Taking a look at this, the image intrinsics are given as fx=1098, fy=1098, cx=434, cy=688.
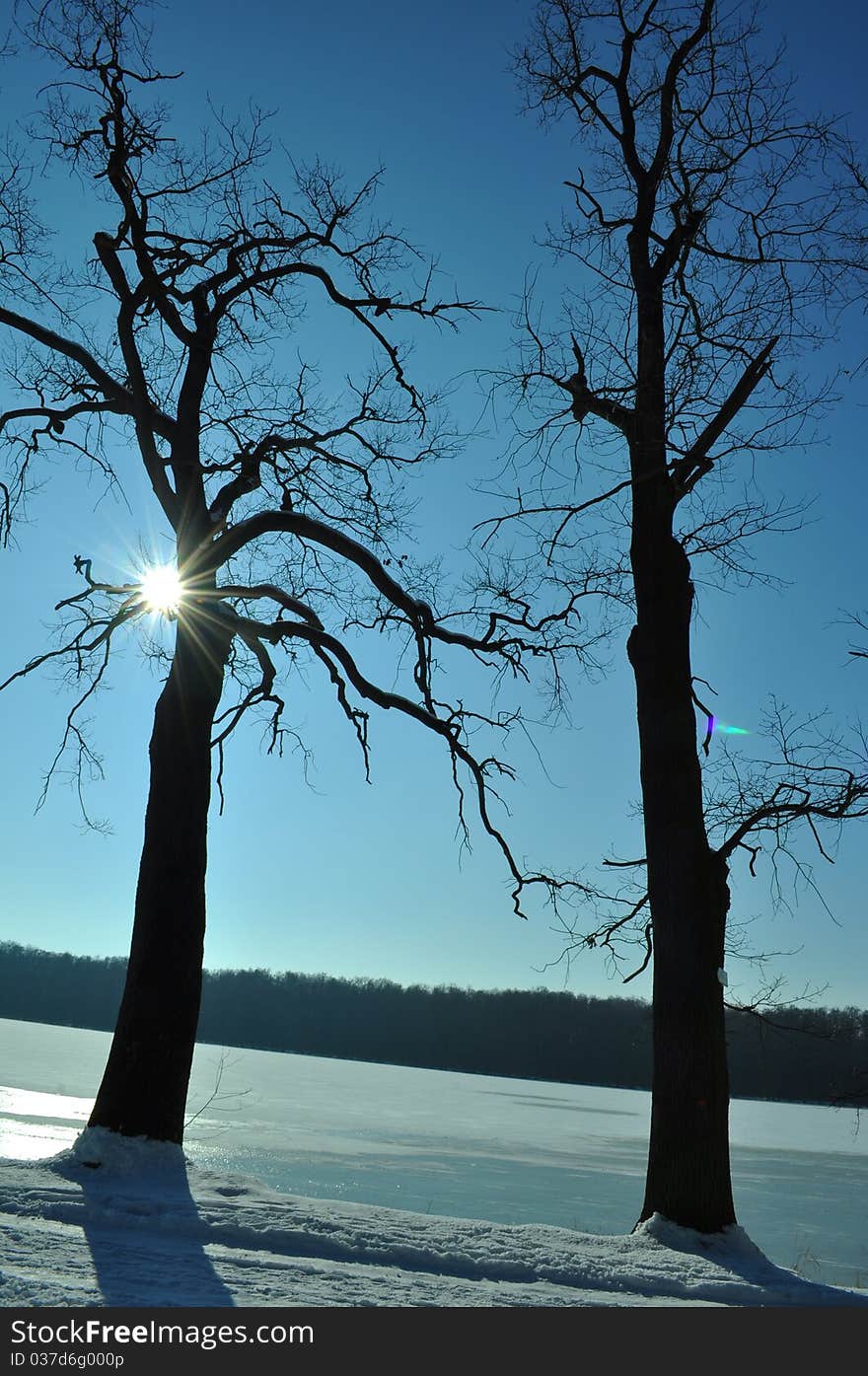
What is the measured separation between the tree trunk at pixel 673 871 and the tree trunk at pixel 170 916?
3395 mm

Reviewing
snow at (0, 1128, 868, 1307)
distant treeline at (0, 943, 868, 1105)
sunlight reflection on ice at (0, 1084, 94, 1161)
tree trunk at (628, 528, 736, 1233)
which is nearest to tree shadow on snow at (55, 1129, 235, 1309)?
snow at (0, 1128, 868, 1307)

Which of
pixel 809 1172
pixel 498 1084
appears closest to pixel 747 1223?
pixel 809 1172

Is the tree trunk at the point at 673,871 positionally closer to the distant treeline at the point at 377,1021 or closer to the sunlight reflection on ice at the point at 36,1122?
the sunlight reflection on ice at the point at 36,1122

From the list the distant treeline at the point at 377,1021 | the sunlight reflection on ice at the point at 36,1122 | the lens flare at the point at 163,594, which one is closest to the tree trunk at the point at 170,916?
the lens flare at the point at 163,594

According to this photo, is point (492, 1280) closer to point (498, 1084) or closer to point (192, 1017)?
point (192, 1017)

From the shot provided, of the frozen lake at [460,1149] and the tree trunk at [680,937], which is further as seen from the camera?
the frozen lake at [460,1149]

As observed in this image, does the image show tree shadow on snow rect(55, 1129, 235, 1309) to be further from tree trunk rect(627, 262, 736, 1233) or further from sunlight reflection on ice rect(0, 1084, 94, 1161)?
sunlight reflection on ice rect(0, 1084, 94, 1161)

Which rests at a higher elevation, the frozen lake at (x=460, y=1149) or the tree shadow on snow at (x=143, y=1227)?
the tree shadow on snow at (x=143, y=1227)

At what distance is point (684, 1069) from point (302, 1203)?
113 inches

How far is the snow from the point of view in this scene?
434 cm

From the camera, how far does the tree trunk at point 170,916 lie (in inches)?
305

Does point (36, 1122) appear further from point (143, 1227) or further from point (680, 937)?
point (143, 1227)

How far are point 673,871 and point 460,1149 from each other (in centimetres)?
2862

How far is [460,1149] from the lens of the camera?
33.7 m
